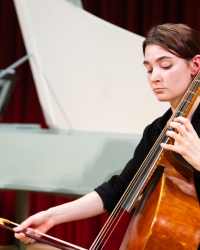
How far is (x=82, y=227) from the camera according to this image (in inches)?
118

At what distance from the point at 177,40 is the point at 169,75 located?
0.09 meters

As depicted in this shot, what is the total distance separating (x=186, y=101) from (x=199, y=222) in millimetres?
257

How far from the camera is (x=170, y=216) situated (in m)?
0.89

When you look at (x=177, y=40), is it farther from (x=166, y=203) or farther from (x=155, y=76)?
(x=166, y=203)

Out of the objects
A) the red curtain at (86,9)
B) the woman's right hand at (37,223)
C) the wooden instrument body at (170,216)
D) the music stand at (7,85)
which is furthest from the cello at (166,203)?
the red curtain at (86,9)

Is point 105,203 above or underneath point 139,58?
underneath

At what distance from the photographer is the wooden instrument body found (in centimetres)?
88

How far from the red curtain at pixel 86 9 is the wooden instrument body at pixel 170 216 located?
1.83 metres

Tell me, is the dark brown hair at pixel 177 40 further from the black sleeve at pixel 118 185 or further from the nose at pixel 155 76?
the black sleeve at pixel 118 185

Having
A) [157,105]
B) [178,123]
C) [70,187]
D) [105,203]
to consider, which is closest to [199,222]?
[178,123]

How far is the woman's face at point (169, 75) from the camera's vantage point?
3.37 ft

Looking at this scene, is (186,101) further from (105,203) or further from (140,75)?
(140,75)

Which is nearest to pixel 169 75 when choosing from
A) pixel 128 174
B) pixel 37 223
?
pixel 128 174

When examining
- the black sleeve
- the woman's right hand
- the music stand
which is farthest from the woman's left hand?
the music stand
